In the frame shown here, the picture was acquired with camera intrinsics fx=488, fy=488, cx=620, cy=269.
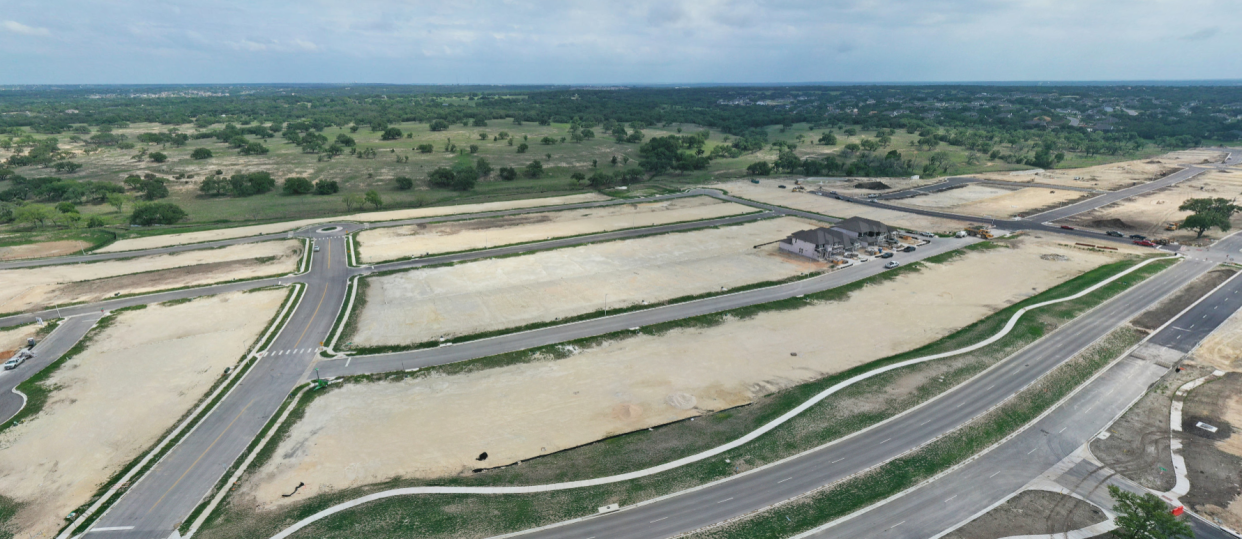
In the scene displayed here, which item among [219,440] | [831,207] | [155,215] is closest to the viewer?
[219,440]

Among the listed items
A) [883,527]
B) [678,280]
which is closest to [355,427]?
[883,527]

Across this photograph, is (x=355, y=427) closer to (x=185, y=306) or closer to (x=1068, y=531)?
(x=185, y=306)

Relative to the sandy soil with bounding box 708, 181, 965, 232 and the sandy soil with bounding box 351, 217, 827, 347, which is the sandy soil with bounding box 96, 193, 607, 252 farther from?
the sandy soil with bounding box 708, 181, 965, 232

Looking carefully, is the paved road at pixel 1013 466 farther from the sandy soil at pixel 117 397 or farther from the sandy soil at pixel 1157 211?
the sandy soil at pixel 1157 211

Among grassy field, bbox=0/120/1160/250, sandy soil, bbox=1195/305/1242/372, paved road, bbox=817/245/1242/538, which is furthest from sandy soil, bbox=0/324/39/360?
sandy soil, bbox=1195/305/1242/372

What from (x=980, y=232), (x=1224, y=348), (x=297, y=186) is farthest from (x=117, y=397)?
(x=980, y=232)

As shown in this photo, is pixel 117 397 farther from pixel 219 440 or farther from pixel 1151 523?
pixel 1151 523
